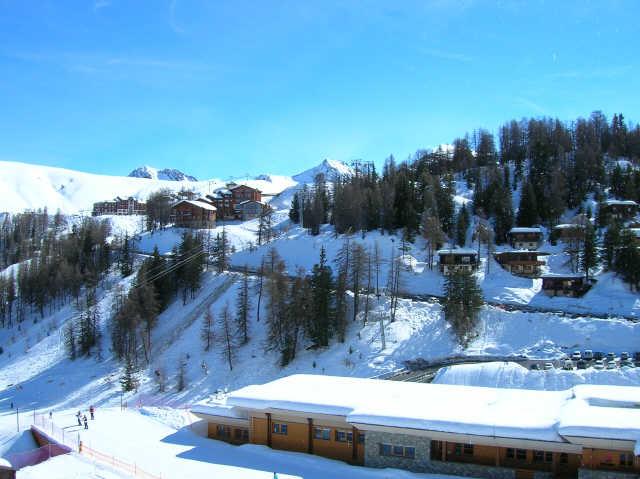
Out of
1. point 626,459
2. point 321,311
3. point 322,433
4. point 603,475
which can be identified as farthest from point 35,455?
point 321,311

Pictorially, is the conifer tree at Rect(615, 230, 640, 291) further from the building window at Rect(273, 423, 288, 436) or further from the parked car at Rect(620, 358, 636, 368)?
the building window at Rect(273, 423, 288, 436)

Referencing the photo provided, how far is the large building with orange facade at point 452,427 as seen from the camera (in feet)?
65.6

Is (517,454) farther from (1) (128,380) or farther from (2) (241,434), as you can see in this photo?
(1) (128,380)

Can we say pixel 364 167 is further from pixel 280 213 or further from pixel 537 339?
pixel 537 339

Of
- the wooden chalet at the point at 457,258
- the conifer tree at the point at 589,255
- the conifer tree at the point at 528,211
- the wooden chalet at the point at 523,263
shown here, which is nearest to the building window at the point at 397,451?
the conifer tree at the point at 589,255

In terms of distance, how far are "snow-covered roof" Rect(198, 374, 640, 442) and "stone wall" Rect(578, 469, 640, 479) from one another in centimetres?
117

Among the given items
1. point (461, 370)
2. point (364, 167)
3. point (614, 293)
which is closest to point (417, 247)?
point (614, 293)

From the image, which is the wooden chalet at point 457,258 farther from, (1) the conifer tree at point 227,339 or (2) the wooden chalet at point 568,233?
(1) the conifer tree at point 227,339

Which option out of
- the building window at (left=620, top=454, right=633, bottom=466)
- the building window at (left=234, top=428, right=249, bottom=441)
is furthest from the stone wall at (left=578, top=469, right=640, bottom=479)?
the building window at (left=234, top=428, right=249, bottom=441)

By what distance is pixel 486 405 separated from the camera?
24266 mm

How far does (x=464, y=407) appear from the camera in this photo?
936 inches

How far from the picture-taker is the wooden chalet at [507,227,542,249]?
246ft

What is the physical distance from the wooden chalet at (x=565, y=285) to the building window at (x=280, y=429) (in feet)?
140

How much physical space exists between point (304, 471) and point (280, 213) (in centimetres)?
10965
